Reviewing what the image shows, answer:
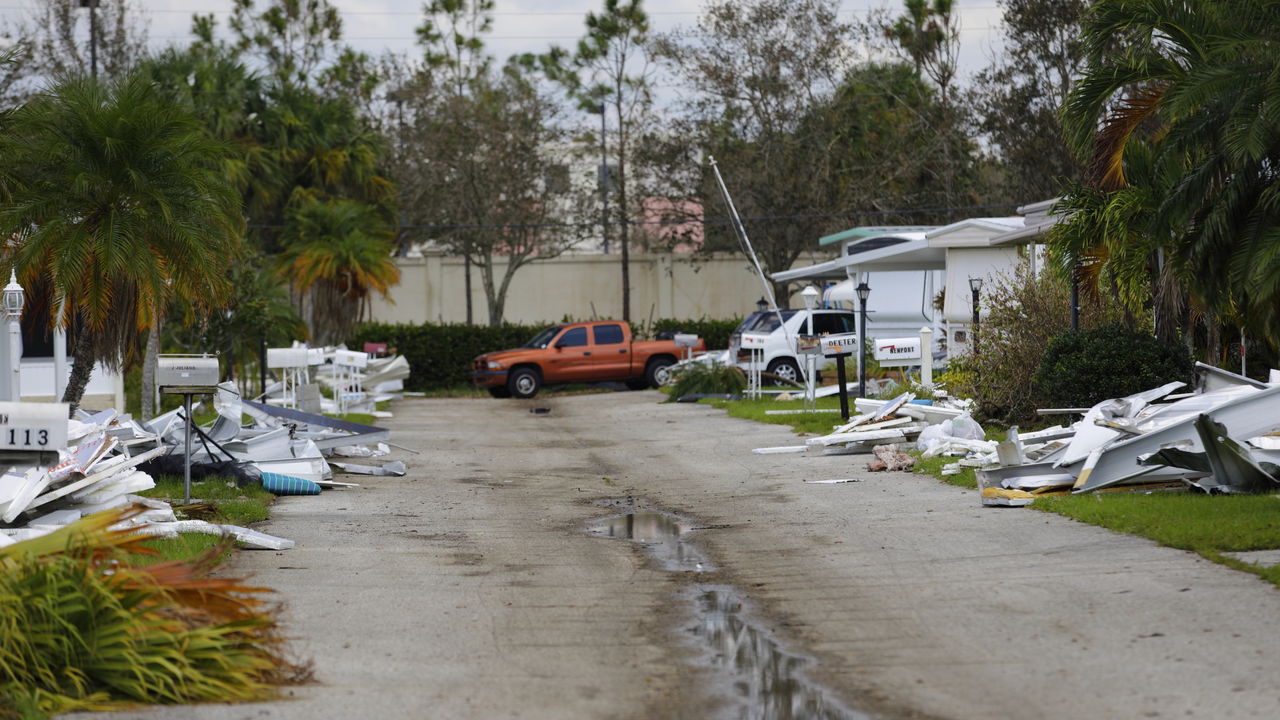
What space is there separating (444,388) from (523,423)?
44.0 ft

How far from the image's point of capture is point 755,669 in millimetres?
6285

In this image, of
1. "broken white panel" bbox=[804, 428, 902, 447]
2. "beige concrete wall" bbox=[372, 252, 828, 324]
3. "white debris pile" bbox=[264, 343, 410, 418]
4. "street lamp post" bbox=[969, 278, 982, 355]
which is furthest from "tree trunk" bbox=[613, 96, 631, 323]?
"broken white panel" bbox=[804, 428, 902, 447]

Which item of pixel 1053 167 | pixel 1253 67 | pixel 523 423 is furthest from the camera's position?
pixel 1053 167

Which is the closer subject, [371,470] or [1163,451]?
[1163,451]

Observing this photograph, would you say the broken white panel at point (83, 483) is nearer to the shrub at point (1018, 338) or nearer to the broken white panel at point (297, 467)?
the broken white panel at point (297, 467)

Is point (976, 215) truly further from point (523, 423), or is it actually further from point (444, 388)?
point (523, 423)

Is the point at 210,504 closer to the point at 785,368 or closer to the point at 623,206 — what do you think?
the point at 785,368

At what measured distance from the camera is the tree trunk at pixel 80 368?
561 inches

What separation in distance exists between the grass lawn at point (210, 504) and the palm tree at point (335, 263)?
19941 millimetres

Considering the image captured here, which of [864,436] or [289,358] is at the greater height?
[289,358]

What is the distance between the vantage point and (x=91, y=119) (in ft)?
44.0

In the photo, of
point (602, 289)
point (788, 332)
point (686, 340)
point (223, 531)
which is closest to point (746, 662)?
point (223, 531)

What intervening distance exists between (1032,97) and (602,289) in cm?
1457

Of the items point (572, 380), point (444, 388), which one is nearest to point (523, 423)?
point (572, 380)
